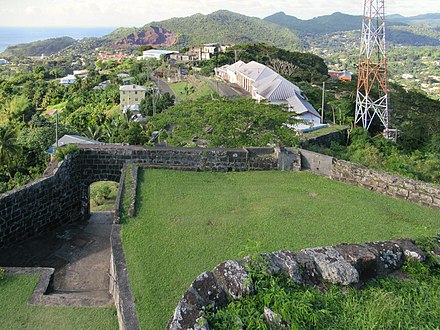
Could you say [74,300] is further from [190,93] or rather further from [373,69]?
[190,93]

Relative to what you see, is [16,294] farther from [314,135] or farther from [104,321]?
[314,135]

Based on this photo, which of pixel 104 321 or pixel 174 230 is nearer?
pixel 104 321

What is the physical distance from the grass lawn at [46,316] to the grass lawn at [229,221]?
69 cm

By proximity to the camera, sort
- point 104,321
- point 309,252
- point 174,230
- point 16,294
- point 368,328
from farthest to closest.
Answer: point 174,230, point 16,294, point 104,321, point 309,252, point 368,328

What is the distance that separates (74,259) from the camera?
8.89 metres

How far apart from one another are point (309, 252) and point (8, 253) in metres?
7.46

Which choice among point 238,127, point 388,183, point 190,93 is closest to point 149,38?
point 190,93

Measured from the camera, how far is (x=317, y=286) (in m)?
3.46

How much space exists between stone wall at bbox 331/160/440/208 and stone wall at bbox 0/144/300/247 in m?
1.30

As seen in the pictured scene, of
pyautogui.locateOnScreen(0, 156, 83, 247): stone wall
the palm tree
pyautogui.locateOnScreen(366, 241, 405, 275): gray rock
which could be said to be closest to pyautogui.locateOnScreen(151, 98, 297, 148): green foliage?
pyautogui.locateOnScreen(0, 156, 83, 247): stone wall

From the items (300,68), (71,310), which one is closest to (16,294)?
(71,310)

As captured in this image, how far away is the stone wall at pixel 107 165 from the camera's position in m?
9.97

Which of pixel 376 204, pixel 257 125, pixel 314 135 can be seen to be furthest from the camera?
pixel 314 135

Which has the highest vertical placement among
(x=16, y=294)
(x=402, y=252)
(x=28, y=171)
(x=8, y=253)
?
(x=402, y=252)
